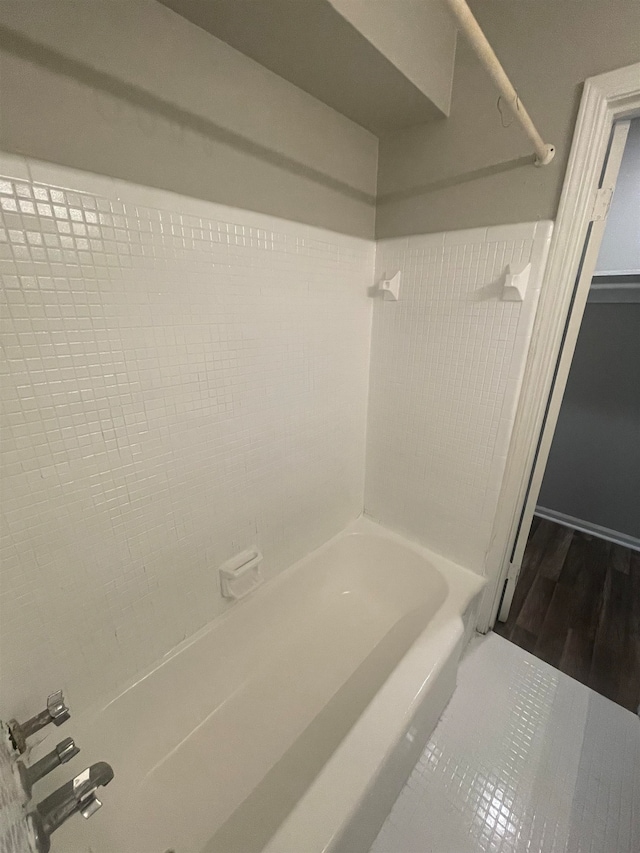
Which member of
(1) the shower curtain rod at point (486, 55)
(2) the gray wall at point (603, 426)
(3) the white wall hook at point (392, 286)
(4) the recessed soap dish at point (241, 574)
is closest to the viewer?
(1) the shower curtain rod at point (486, 55)

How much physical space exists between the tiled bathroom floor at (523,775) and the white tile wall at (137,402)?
2.96 feet

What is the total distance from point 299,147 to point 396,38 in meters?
0.36

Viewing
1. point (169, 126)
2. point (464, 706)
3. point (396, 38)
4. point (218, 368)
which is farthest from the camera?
point (464, 706)

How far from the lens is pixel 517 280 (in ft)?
3.83

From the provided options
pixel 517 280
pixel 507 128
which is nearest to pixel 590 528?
pixel 517 280

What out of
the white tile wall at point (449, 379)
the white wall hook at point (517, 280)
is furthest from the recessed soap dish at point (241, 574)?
the white wall hook at point (517, 280)

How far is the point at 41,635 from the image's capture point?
889 mm

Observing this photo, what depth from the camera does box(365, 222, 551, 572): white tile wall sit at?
1.26 m

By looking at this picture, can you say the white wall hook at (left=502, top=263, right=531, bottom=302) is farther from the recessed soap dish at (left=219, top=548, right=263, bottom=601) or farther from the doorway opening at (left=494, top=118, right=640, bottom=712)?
the recessed soap dish at (left=219, top=548, right=263, bottom=601)

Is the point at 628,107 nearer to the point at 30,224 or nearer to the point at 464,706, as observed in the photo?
the point at 30,224

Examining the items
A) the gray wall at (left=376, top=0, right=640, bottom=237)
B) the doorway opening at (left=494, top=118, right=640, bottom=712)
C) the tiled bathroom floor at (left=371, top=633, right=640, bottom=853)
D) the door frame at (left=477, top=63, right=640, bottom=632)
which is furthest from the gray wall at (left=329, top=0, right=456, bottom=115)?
the tiled bathroom floor at (left=371, top=633, right=640, bottom=853)

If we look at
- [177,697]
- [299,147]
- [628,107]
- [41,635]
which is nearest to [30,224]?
[299,147]

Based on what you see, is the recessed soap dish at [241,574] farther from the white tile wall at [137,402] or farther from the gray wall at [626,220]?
the gray wall at [626,220]

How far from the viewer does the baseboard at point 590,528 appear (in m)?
2.25
